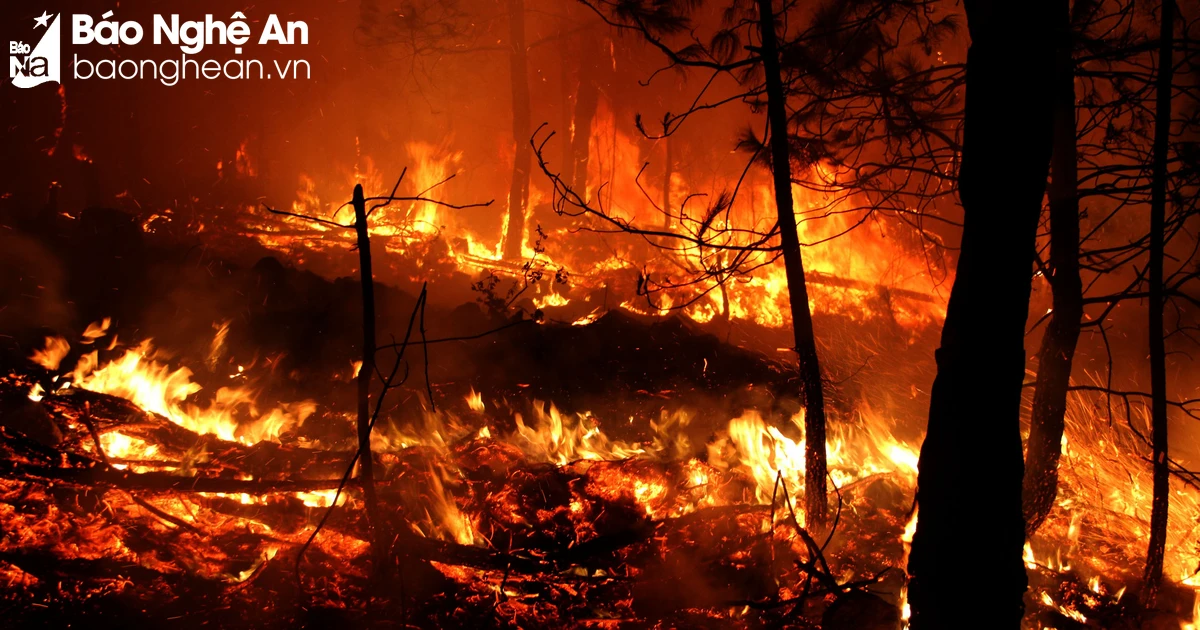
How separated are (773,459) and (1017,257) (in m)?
3.48

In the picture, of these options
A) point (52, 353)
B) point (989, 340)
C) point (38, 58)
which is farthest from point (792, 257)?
point (38, 58)

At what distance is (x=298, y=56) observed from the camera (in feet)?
50.9

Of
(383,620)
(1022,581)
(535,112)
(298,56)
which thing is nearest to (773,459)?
(1022,581)

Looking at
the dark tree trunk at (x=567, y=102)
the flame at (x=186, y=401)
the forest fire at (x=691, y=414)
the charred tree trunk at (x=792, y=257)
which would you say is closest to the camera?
the forest fire at (x=691, y=414)

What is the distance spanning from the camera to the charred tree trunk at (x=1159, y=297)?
12.9ft

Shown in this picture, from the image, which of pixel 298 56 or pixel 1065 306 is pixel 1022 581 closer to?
pixel 1065 306

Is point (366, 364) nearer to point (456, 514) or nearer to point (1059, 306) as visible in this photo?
point (456, 514)

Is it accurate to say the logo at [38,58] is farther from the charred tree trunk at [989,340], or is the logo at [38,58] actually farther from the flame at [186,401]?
the charred tree trunk at [989,340]

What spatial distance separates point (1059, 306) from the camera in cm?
442

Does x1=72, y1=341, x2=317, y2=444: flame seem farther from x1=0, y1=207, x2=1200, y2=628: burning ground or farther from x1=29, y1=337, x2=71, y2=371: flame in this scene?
x1=29, y1=337, x2=71, y2=371: flame

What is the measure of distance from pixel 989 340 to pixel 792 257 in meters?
1.55

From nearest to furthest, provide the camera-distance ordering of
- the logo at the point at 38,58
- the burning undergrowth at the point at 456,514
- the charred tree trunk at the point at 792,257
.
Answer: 1. the charred tree trunk at the point at 792,257
2. the burning undergrowth at the point at 456,514
3. the logo at the point at 38,58

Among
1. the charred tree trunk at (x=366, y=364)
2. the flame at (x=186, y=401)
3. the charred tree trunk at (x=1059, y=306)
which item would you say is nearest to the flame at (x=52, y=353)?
the flame at (x=186, y=401)

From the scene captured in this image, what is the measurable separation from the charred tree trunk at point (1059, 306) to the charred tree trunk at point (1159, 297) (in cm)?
41
